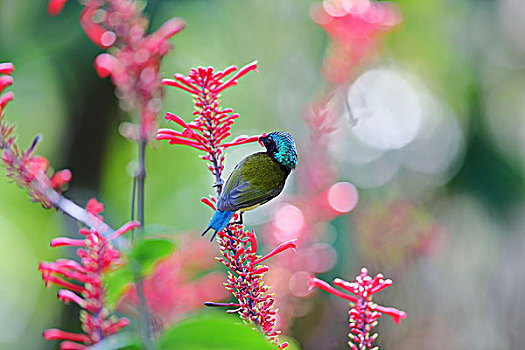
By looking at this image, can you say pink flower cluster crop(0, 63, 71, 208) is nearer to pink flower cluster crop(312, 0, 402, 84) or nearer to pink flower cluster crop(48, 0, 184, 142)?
pink flower cluster crop(48, 0, 184, 142)

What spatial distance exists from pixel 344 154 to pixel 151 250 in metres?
2.20

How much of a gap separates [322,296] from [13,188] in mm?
2294

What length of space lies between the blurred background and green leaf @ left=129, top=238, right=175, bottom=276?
0.19 ft

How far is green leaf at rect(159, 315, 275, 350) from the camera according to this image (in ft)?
0.73

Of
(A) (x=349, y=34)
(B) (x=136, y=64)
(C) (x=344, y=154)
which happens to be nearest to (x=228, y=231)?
(B) (x=136, y=64)

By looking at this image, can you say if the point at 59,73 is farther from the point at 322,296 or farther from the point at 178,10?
the point at 322,296

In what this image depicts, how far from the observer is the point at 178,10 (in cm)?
199

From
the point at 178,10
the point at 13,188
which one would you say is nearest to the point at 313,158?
the point at 178,10

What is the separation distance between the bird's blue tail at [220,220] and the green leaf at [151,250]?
7 centimetres

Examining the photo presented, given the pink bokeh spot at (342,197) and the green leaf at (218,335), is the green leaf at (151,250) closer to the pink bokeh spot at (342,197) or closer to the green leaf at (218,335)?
the green leaf at (218,335)

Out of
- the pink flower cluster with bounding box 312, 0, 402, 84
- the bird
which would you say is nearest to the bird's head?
the bird

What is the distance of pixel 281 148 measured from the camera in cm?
40

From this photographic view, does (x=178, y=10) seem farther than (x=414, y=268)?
Yes

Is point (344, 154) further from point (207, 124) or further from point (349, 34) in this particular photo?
point (207, 124)
